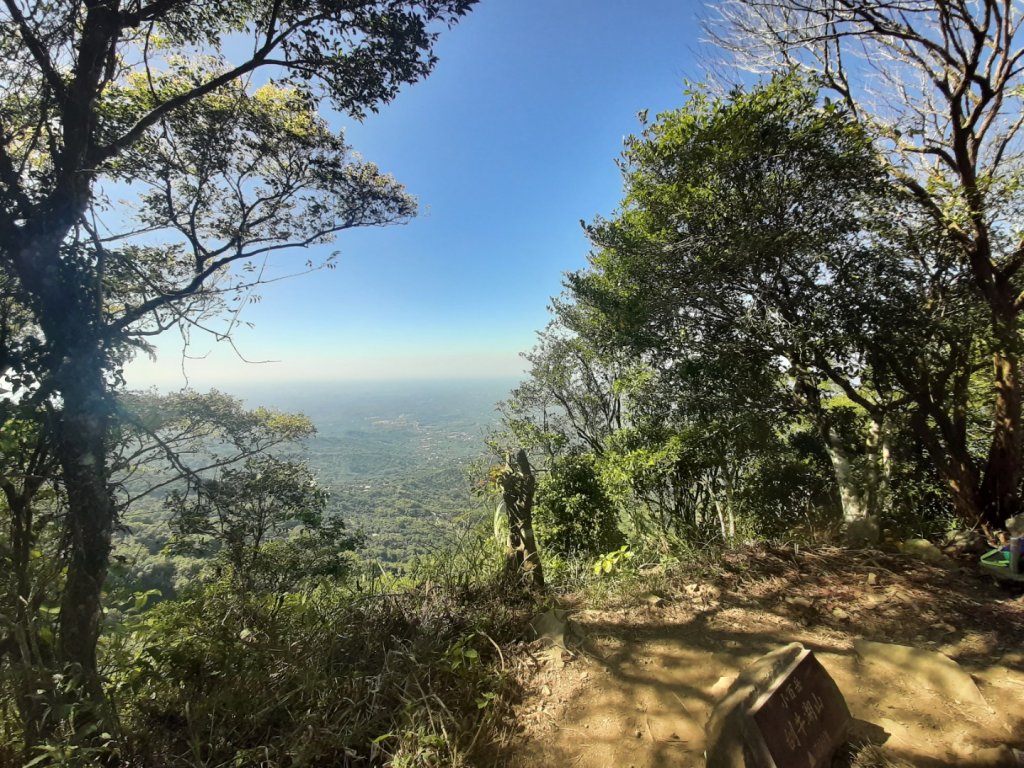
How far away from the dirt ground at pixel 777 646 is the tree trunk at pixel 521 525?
451 millimetres

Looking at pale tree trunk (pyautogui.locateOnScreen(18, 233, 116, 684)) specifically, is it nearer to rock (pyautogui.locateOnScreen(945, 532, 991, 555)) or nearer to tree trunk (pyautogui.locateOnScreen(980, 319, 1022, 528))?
rock (pyautogui.locateOnScreen(945, 532, 991, 555))

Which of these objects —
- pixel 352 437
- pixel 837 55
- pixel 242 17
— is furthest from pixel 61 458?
pixel 352 437

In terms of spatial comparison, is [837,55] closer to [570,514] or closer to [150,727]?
[570,514]

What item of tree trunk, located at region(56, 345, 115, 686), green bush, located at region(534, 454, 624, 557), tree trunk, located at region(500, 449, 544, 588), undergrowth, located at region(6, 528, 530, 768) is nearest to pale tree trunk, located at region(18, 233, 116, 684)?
tree trunk, located at region(56, 345, 115, 686)

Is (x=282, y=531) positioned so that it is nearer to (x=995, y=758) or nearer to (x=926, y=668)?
(x=926, y=668)

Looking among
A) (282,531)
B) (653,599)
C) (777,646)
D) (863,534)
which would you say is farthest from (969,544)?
(282,531)

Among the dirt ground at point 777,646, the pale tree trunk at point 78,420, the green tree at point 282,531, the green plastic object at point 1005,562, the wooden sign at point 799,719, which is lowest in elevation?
the green tree at point 282,531

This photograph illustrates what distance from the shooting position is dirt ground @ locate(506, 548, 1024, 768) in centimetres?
197

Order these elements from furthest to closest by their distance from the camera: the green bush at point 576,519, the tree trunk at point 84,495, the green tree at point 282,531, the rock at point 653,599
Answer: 1. the green tree at point 282,531
2. the green bush at point 576,519
3. the rock at point 653,599
4. the tree trunk at point 84,495

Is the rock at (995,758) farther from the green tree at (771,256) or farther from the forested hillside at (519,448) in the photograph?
the green tree at (771,256)

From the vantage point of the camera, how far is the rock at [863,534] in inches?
162

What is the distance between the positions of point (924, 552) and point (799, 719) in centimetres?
353

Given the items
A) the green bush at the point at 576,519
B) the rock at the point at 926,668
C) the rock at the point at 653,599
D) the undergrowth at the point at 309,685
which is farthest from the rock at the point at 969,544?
the undergrowth at the point at 309,685

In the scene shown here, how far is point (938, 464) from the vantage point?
471 cm
